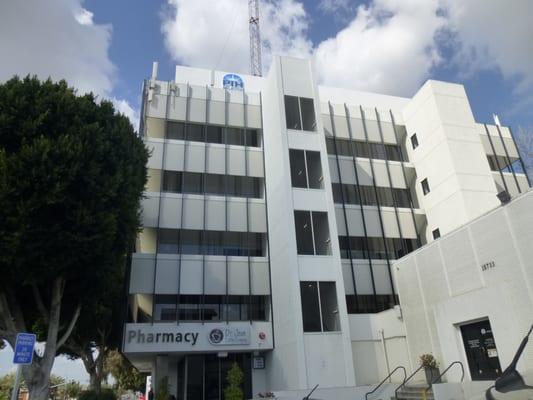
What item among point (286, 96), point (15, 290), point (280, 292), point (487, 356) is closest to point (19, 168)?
point (15, 290)

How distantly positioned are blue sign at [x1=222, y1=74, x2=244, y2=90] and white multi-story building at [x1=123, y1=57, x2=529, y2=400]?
102mm

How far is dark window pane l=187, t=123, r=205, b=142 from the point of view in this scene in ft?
88.5

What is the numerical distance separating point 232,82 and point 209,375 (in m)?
19.5

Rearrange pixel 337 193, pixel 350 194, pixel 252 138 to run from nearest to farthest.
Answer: pixel 337 193, pixel 350 194, pixel 252 138

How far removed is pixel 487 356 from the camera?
1533 centimetres

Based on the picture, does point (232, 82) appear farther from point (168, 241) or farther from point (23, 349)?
point (23, 349)

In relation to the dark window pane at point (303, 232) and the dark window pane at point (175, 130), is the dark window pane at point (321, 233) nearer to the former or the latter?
the dark window pane at point (303, 232)

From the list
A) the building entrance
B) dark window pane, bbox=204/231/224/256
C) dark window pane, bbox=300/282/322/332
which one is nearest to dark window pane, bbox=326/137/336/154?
dark window pane, bbox=204/231/224/256

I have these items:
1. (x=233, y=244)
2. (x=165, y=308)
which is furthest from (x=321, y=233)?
→ (x=165, y=308)

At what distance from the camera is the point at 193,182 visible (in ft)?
85.1

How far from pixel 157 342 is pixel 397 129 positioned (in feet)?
70.0

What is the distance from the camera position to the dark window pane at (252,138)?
27980 millimetres

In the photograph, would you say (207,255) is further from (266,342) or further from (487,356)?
(487,356)

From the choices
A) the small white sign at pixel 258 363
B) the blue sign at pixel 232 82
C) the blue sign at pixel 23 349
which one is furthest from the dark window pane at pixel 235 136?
the blue sign at pixel 23 349
